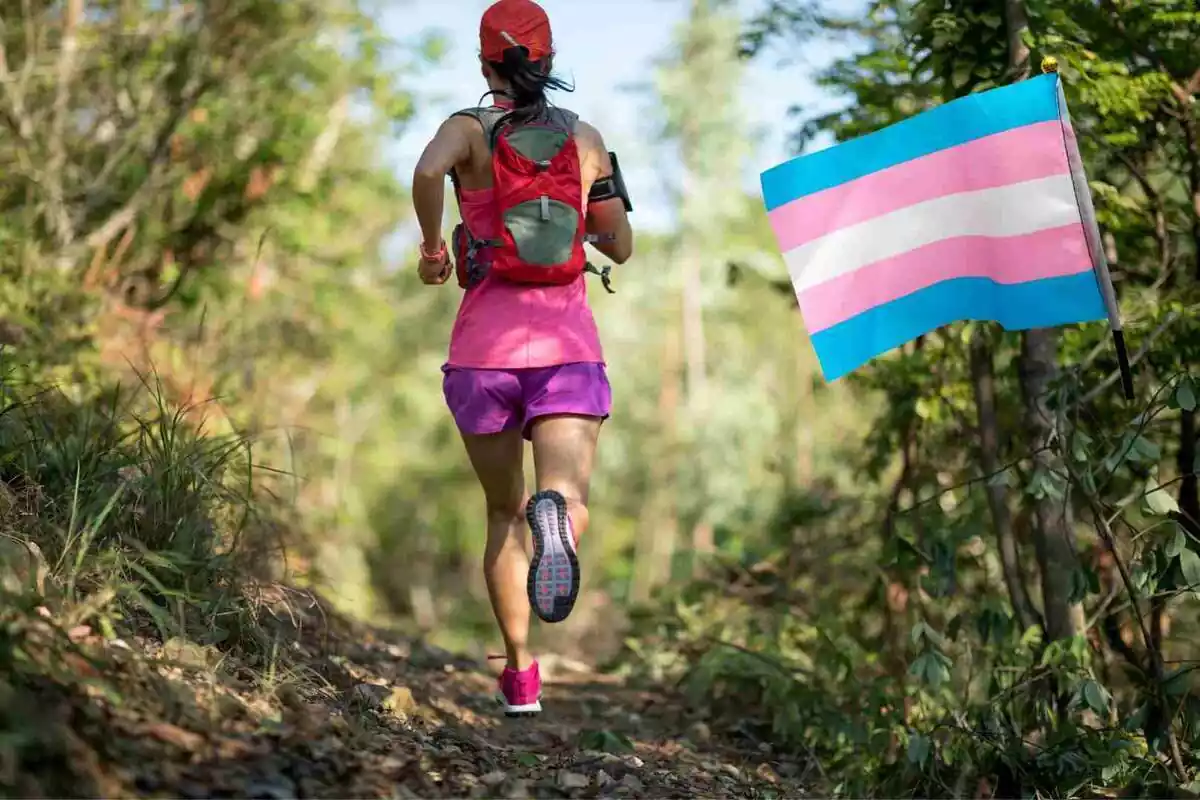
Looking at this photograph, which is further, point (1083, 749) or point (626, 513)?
point (626, 513)

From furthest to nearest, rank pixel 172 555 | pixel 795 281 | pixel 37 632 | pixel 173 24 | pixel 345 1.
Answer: pixel 345 1
pixel 173 24
pixel 795 281
pixel 172 555
pixel 37 632

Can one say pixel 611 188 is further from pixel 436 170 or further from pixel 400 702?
pixel 400 702

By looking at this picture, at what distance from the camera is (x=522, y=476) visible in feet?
14.8

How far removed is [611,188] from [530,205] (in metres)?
0.44

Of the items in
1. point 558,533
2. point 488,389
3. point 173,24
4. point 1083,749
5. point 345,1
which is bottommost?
point 1083,749

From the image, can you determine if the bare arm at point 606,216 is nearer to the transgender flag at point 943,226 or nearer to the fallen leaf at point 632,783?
the transgender flag at point 943,226

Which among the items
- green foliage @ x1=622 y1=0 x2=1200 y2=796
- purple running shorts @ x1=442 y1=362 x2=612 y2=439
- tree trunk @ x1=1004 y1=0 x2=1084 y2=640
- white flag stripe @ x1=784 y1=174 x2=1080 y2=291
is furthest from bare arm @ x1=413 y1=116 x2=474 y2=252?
tree trunk @ x1=1004 y1=0 x2=1084 y2=640

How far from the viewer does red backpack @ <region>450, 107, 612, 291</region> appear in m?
4.16

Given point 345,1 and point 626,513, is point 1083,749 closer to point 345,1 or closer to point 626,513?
point 345,1

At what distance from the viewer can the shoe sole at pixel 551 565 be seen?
388 cm

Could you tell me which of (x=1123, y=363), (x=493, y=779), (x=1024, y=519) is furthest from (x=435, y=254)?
(x=1024, y=519)

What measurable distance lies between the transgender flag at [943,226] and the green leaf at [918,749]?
1101mm

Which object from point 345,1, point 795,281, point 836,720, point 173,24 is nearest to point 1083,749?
point 836,720

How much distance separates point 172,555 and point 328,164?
32.1ft
